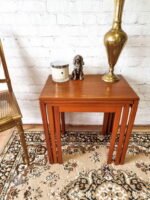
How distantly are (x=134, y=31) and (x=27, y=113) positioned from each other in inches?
44.9

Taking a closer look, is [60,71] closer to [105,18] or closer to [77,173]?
[105,18]

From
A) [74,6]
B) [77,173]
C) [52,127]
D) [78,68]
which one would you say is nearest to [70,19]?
[74,6]

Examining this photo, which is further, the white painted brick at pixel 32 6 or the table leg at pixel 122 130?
the white painted brick at pixel 32 6

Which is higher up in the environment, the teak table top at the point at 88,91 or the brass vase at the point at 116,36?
the brass vase at the point at 116,36

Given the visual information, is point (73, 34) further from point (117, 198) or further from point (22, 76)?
point (117, 198)

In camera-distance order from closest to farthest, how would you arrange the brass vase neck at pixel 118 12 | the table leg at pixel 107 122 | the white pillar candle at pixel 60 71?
the brass vase neck at pixel 118 12 → the white pillar candle at pixel 60 71 → the table leg at pixel 107 122

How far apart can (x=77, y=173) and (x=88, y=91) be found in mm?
576

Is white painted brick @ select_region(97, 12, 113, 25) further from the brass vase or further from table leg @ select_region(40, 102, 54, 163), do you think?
table leg @ select_region(40, 102, 54, 163)

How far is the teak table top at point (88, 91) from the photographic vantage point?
3.47ft

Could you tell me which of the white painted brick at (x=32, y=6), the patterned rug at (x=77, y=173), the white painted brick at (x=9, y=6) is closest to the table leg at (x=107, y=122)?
the patterned rug at (x=77, y=173)

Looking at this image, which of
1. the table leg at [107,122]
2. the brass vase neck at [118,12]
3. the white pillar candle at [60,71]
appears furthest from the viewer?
the table leg at [107,122]

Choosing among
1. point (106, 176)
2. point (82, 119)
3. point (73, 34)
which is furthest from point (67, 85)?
point (106, 176)

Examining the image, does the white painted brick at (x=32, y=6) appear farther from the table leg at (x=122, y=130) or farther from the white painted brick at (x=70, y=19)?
the table leg at (x=122, y=130)

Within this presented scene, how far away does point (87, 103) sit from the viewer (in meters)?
1.08
